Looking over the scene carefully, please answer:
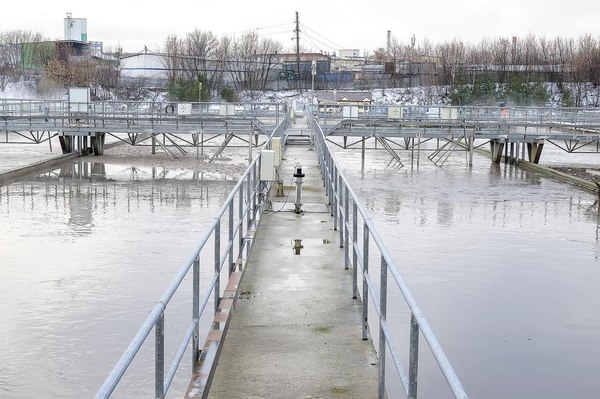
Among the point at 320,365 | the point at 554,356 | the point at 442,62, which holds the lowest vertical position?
the point at 554,356

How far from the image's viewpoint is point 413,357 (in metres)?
4.63

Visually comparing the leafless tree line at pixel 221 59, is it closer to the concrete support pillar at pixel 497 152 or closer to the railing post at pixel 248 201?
the concrete support pillar at pixel 497 152

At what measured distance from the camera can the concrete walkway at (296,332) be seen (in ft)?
19.6

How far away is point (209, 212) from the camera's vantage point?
822 inches

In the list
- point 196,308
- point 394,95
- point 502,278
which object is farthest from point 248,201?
point 394,95

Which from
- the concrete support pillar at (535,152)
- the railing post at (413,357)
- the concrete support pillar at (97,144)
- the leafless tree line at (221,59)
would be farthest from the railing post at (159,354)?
the leafless tree line at (221,59)

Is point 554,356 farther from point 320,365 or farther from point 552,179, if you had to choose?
point 552,179

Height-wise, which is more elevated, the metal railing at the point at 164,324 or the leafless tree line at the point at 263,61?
the leafless tree line at the point at 263,61

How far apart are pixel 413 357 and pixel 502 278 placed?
976 cm

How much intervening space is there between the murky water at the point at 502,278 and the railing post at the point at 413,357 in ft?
13.5

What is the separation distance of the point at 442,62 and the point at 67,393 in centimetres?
9377

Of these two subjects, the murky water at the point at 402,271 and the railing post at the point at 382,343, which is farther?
the murky water at the point at 402,271

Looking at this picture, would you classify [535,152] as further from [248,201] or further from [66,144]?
[248,201]

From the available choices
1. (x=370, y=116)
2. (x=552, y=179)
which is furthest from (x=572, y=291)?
(x=370, y=116)
